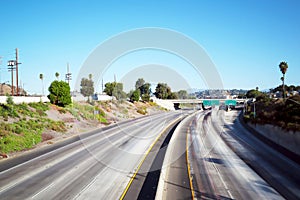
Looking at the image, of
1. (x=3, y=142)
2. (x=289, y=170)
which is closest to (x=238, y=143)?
(x=289, y=170)

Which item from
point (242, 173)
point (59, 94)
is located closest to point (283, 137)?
point (242, 173)

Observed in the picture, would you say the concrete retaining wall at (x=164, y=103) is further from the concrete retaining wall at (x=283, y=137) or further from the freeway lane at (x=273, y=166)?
the freeway lane at (x=273, y=166)

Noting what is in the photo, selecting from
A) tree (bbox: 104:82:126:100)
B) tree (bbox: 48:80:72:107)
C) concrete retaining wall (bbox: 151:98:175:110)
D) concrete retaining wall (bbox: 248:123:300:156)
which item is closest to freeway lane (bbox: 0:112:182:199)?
concrete retaining wall (bbox: 248:123:300:156)

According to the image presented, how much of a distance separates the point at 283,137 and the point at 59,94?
50158mm

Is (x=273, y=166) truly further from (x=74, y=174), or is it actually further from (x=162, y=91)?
(x=162, y=91)

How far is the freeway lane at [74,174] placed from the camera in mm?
15828

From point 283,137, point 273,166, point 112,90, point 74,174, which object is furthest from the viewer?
point 112,90

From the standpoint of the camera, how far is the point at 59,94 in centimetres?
5825

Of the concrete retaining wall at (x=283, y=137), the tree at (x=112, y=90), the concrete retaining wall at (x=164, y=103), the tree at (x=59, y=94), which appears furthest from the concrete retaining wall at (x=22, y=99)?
the concrete retaining wall at (x=164, y=103)

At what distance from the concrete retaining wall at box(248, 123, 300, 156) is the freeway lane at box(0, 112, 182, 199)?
62.9 ft

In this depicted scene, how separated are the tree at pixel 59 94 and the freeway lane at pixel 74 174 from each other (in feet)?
101

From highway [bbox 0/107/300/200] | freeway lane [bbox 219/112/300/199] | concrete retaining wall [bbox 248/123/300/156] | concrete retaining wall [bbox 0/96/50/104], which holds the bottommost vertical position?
freeway lane [bbox 219/112/300/199]

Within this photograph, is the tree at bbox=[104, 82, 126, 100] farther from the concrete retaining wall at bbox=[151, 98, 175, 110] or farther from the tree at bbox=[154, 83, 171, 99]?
the tree at bbox=[154, 83, 171, 99]

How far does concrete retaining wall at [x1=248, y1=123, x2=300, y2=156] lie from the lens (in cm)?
2873
